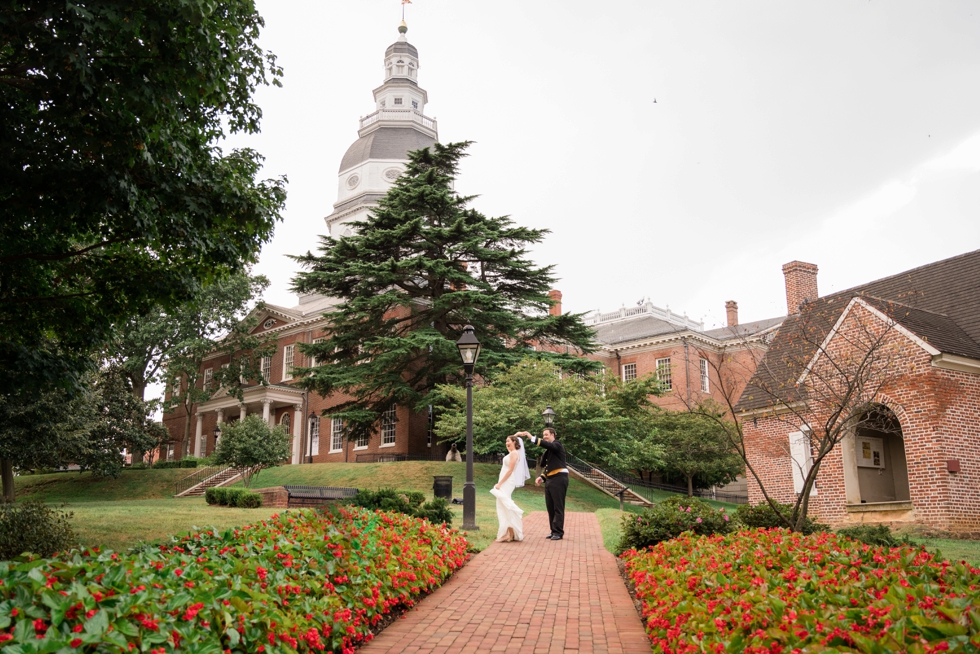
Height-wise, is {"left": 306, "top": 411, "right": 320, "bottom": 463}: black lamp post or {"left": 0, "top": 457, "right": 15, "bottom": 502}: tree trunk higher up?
{"left": 306, "top": 411, "right": 320, "bottom": 463}: black lamp post

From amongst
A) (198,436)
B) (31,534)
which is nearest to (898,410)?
(31,534)

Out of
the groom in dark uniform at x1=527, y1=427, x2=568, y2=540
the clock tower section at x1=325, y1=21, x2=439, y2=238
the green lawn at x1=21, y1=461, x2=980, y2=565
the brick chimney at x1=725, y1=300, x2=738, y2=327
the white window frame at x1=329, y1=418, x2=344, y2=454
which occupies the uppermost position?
the clock tower section at x1=325, y1=21, x2=439, y2=238

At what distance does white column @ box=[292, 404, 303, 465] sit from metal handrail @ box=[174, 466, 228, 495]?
972cm

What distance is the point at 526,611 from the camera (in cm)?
775

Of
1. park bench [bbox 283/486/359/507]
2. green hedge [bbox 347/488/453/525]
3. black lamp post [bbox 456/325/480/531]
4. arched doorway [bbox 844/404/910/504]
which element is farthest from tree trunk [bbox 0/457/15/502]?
arched doorway [bbox 844/404/910/504]

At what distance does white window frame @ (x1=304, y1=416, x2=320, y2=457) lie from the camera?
46.2 meters

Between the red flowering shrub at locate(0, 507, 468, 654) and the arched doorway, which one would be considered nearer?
the red flowering shrub at locate(0, 507, 468, 654)

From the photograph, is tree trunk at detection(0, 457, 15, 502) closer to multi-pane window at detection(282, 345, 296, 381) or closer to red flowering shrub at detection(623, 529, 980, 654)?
multi-pane window at detection(282, 345, 296, 381)

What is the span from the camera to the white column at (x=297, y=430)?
152 ft

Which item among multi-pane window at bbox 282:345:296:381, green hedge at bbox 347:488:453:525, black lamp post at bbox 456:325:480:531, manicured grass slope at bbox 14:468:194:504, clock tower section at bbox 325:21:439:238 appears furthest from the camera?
clock tower section at bbox 325:21:439:238

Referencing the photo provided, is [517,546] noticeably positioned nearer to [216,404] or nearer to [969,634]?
[969,634]

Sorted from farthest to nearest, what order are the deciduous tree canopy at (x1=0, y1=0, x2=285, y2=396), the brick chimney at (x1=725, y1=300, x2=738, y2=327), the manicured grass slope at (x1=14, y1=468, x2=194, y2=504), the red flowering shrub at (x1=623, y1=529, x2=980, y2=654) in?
the brick chimney at (x1=725, y1=300, x2=738, y2=327)
the manicured grass slope at (x1=14, y1=468, x2=194, y2=504)
the deciduous tree canopy at (x1=0, y1=0, x2=285, y2=396)
the red flowering shrub at (x1=623, y1=529, x2=980, y2=654)

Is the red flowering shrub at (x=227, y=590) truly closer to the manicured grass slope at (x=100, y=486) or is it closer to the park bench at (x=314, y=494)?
the park bench at (x=314, y=494)

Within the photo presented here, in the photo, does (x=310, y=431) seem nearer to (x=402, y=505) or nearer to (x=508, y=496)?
(x=402, y=505)
